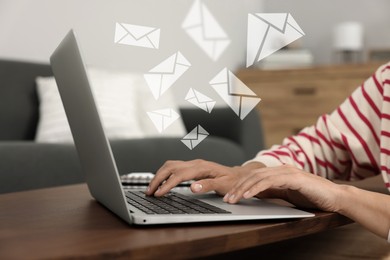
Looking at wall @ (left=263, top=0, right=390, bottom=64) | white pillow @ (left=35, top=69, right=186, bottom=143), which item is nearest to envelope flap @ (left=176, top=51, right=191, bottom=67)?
white pillow @ (left=35, top=69, right=186, bottom=143)

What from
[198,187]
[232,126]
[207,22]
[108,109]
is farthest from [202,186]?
[232,126]

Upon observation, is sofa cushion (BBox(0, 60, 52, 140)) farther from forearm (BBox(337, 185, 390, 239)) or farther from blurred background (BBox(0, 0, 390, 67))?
forearm (BBox(337, 185, 390, 239))

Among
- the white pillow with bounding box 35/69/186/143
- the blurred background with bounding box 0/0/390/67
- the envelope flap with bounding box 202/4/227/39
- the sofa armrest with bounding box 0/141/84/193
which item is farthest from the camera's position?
the blurred background with bounding box 0/0/390/67

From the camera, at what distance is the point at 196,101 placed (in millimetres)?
829

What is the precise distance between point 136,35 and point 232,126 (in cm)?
180

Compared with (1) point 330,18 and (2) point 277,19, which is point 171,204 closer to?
(2) point 277,19

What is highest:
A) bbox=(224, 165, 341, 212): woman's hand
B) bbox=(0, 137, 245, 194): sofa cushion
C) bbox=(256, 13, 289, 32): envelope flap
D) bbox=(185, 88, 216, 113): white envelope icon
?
bbox=(256, 13, 289, 32): envelope flap

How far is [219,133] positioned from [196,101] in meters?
1.80

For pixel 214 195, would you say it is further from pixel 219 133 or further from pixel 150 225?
pixel 219 133

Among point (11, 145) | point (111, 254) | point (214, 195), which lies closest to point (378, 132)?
point (214, 195)

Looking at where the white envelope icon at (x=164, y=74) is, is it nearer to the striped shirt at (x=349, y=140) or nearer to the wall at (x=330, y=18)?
the striped shirt at (x=349, y=140)

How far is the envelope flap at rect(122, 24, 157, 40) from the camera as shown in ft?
2.63

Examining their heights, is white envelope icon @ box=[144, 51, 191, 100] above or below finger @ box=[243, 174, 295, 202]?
above

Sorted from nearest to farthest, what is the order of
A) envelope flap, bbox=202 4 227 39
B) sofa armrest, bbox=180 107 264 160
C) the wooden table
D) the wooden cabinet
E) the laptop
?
the wooden table < the laptop < envelope flap, bbox=202 4 227 39 < sofa armrest, bbox=180 107 264 160 < the wooden cabinet
